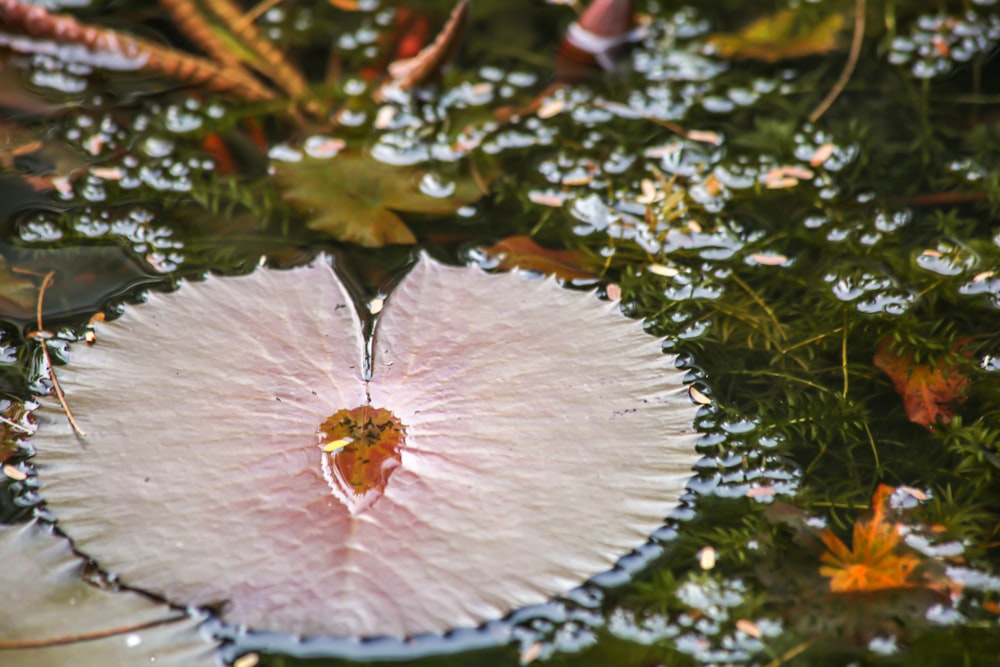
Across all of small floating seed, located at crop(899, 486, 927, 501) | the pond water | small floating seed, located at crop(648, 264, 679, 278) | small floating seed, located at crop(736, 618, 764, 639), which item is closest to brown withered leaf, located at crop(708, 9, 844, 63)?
the pond water

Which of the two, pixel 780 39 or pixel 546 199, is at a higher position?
pixel 780 39

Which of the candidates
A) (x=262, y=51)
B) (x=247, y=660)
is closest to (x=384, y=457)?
(x=247, y=660)

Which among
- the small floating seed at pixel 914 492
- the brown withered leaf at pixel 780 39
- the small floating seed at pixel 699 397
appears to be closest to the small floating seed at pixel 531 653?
the small floating seed at pixel 699 397

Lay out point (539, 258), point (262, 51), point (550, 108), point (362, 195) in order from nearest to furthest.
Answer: point (539, 258) < point (362, 195) < point (550, 108) < point (262, 51)

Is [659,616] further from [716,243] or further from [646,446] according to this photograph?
[716,243]

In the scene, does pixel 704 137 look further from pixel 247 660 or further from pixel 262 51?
pixel 247 660

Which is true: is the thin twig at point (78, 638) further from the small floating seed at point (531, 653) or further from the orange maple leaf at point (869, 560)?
the orange maple leaf at point (869, 560)

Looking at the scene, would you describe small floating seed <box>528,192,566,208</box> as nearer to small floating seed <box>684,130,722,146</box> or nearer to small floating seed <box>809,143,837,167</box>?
small floating seed <box>684,130,722,146</box>
